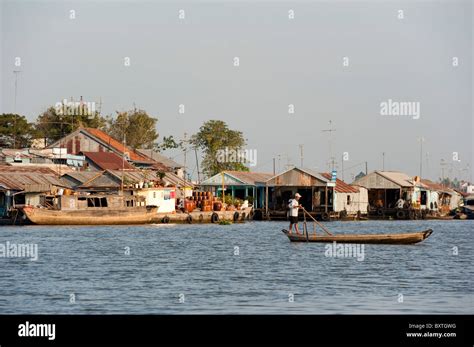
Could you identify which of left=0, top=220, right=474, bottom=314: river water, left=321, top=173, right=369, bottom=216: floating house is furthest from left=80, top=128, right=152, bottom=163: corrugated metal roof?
left=0, top=220, right=474, bottom=314: river water

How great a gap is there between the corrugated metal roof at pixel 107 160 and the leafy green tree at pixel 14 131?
10.7m

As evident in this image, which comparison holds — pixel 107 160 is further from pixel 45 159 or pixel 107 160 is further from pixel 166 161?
pixel 166 161

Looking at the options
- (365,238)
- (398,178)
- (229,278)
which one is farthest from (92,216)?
(398,178)

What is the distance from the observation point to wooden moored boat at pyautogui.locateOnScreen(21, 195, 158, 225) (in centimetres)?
5841

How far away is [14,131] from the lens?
85.1 metres

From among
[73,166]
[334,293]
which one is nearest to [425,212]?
[73,166]

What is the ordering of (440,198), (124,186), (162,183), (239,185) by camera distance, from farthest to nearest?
1. (440,198)
2. (239,185)
3. (162,183)
4. (124,186)

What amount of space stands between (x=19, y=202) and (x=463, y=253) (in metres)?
32.9

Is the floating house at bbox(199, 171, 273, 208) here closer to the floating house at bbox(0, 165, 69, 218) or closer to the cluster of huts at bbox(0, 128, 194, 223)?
the cluster of huts at bbox(0, 128, 194, 223)

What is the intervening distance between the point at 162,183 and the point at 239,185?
16616 millimetres

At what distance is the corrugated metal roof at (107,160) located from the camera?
245 ft

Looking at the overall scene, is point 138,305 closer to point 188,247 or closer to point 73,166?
point 188,247

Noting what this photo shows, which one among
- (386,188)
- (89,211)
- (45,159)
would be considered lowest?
(89,211)

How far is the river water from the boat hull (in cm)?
1209
